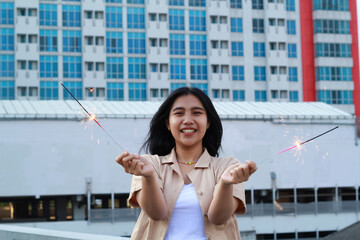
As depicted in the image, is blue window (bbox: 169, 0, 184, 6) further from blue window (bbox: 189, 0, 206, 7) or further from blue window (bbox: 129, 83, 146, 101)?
blue window (bbox: 129, 83, 146, 101)

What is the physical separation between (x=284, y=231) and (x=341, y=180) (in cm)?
636

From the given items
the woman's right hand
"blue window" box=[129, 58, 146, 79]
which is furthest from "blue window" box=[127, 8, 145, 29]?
the woman's right hand

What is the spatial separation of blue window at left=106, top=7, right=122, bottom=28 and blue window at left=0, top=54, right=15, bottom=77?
971 centimetres

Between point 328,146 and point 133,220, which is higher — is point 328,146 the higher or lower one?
the higher one

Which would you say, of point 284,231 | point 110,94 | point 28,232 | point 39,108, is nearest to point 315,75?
point 110,94

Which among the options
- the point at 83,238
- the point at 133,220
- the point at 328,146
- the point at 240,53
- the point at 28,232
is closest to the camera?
the point at 83,238

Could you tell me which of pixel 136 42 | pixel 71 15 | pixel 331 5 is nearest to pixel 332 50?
pixel 331 5

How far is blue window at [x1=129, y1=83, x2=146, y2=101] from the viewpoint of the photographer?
5538 centimetres

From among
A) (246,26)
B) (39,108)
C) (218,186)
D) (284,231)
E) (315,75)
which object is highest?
(246,26)

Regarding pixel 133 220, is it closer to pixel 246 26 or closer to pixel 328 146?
pixel 328 146

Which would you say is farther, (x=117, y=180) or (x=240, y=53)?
(x=240, y=53)

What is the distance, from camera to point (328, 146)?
37062 mm

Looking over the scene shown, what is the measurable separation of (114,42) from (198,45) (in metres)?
8.47

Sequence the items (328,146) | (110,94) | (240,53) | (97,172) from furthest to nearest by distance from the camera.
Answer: (240,53) < (110,94) < (328,146) < (97,172)
